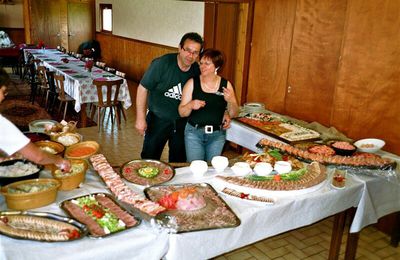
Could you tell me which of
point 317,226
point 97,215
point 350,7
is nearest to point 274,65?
point 350,7

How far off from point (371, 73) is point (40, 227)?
8.98 ft

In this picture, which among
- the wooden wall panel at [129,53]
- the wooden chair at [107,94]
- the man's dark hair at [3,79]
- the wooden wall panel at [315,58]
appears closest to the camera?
the man's dark hair at [3,79]

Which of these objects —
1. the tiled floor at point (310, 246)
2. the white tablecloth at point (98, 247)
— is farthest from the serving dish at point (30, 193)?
the tiled floor at point (310, 246)

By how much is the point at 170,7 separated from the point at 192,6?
95 cm

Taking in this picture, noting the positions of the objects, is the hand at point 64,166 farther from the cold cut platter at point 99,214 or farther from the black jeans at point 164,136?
the black jeans at point 164,136

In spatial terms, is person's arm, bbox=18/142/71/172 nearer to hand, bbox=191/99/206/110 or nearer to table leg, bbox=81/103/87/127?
hand, bbox=191/99/206/110

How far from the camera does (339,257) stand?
8.97ft

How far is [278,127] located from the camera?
10.9ft

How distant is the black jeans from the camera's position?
2916mm

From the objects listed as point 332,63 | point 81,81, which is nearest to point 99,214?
point 332,63

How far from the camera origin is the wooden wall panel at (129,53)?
8.27 meters

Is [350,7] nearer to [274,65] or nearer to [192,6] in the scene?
[274,65]

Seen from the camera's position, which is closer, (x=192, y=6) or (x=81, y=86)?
(x=81, y=86)

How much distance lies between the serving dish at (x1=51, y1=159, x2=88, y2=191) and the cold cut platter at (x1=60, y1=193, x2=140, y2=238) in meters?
0.12
